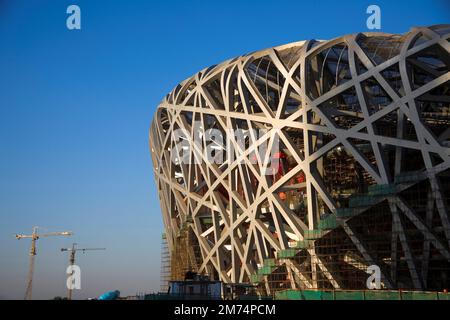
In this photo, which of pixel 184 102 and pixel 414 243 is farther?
pixel 184 102

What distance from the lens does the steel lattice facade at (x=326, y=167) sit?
42.8 metres

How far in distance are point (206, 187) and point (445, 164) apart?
26.3 meters

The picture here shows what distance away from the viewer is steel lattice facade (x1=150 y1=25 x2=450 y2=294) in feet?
140

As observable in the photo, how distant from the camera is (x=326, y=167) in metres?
51.1

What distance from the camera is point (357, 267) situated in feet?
151

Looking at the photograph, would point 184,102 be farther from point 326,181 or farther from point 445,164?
point 445,164

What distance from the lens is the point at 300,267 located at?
156ft

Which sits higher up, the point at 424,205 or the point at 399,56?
the point at 399,56
